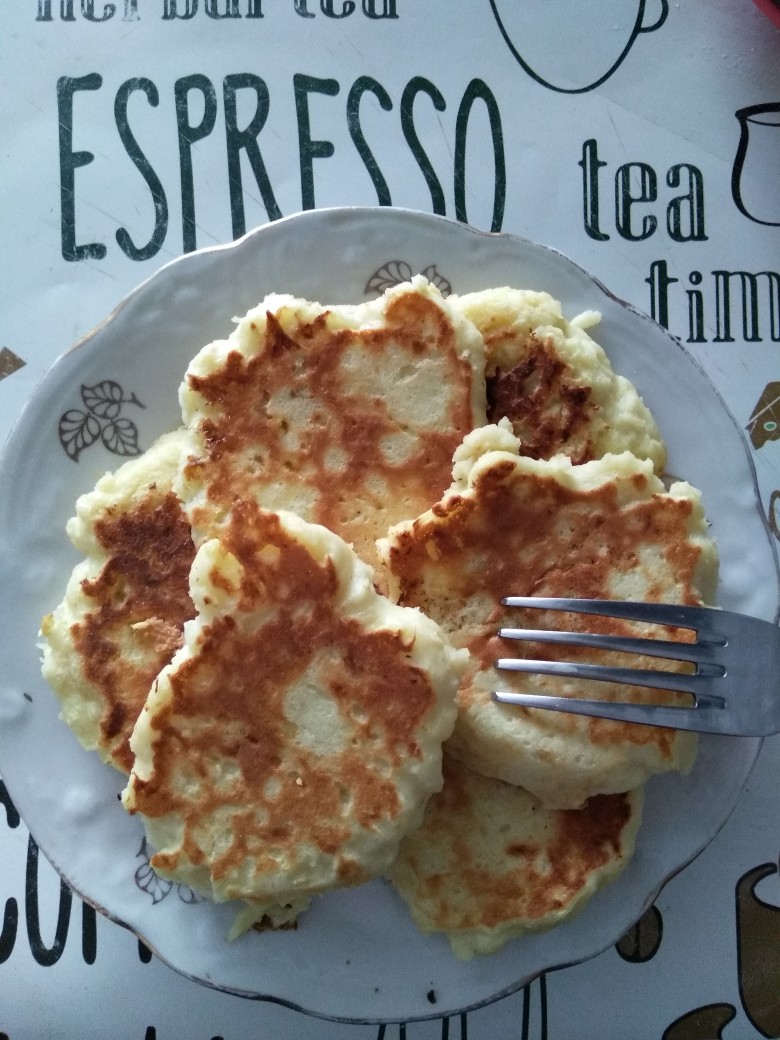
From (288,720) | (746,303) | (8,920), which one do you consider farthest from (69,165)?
(8,920)

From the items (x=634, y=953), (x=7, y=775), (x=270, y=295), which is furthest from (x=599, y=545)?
(x=7, y=775)

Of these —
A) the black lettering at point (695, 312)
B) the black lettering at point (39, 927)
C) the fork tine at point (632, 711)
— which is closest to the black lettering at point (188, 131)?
the black lettering at point (695, 312)

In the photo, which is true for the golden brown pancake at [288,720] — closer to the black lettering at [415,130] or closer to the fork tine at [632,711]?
the fork tine at [632,711]

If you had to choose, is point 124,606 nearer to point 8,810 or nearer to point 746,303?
point 8,810

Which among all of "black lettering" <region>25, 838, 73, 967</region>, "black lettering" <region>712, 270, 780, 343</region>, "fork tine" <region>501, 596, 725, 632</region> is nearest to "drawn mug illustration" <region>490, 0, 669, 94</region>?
"black lettering" <region>712, 270, 780, 343</region>

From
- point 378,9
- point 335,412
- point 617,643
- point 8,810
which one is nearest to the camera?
point 617,643

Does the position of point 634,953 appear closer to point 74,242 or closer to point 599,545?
point 599,545

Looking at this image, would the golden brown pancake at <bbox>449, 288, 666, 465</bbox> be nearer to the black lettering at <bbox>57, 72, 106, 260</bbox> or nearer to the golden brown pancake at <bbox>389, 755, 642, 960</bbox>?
the golden brown pancake at <bbox>389, 755, 642, 960</bbox>
